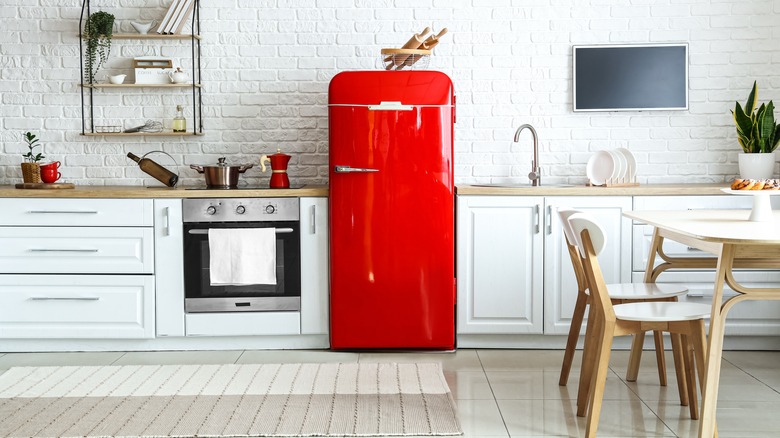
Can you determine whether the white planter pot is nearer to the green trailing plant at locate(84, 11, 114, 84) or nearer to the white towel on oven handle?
the white towel on oven handle

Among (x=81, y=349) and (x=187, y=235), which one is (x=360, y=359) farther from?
(x=81, y=349)

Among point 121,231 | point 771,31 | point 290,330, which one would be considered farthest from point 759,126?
point 121,231

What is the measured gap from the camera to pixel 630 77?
5004 mm

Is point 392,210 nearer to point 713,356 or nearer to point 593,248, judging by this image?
point 593,248

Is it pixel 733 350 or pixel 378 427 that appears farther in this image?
pixel 733 350

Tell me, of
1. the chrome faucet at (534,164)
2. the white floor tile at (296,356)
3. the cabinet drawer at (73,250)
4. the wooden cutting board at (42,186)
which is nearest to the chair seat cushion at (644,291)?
the chrome faucet at (534,164)

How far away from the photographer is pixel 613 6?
5.00 m

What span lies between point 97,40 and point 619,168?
3097 millimetres

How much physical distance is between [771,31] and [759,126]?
26.2 inches

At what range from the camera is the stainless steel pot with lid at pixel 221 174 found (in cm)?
467

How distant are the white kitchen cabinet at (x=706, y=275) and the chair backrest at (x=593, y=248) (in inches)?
62.1

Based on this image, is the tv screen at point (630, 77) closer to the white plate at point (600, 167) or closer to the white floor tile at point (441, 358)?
the white plate at point (600, 167)

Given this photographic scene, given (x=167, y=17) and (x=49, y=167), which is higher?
(x=167, y=17)

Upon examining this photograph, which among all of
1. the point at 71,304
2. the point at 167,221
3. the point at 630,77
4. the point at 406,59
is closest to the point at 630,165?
the point at 630,77
